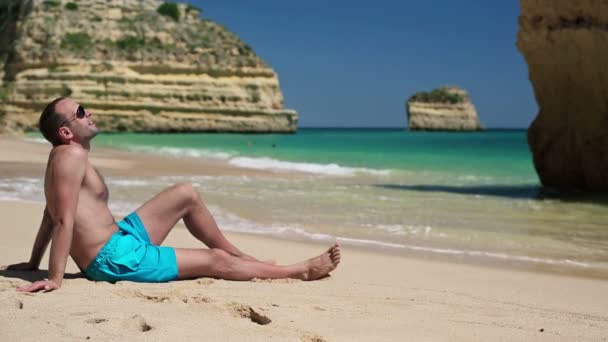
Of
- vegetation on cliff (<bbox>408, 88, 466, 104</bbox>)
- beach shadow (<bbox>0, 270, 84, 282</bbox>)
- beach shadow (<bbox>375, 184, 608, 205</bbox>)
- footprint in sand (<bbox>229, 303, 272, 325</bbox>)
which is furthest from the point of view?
vegetation on cliff (<bbox>408, 88, 466, 104</bbox>)

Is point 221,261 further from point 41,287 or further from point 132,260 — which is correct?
point 41,287

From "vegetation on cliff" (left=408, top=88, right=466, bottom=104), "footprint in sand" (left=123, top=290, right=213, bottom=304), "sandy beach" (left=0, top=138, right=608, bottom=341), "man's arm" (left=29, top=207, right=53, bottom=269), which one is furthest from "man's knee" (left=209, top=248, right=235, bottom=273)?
"vegetation on cliff" (left=408, top=88, right=466, bottom=104)

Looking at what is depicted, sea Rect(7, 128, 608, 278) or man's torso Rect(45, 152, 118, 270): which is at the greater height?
man's torso Rect(45, 152, 118, 270)

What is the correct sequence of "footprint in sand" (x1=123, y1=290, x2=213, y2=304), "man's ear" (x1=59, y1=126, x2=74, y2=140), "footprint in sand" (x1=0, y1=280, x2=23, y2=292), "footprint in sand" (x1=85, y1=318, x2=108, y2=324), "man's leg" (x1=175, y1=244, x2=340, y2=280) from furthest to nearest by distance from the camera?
"man's leg" (x1=175, y1=244, x2=340, y2=280) < "man's ear" (x1=59, y1=126, x2=74, y2=140) < "footprint in sand" (x1=0, y1=280, x2=23, y2=292) < "footprint in sand" (x1=123, y1=290, x2=213, y2=304) < "footprint in sand" (x1=85, y1=318, x2=108, y2=324)

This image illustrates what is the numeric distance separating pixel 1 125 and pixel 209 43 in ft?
65.3

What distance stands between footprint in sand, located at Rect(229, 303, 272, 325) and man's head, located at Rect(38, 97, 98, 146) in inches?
49.0

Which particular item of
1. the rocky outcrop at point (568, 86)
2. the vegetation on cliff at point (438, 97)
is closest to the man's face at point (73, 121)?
the rocky outcrop at point (568, 86)

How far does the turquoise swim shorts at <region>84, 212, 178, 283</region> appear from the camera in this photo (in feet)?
12.4

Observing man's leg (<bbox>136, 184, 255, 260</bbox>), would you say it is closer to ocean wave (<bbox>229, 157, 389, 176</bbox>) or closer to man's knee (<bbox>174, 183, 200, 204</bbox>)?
man's knee (<bbox>174, 183, 200, 204</bbox>)

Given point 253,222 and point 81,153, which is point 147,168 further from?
point 81,153

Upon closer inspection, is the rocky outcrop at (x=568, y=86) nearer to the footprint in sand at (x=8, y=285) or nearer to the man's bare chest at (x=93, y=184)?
the man's bare chest at (x=93, y=184)

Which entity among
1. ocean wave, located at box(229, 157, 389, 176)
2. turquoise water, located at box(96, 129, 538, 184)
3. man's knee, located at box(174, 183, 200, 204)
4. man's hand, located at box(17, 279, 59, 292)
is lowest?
turquoise water, located at box(96, 129, 538, 184)

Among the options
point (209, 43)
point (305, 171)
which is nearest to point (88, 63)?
point (209, 43)

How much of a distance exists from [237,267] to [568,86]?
921cm
